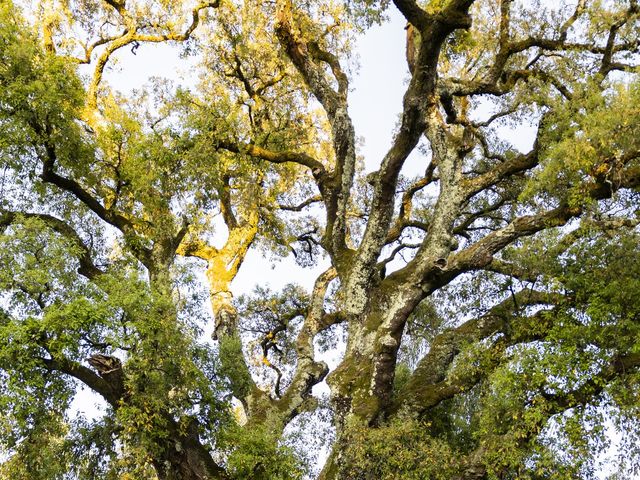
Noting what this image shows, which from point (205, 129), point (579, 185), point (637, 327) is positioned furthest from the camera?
point (205, 129)

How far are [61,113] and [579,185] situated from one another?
406 inches

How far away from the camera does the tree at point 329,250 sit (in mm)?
11641

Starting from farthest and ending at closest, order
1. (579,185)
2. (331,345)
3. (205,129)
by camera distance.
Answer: (331,345) < (205,129) < (579,185)

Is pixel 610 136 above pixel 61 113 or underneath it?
underneath

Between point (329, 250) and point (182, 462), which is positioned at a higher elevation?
point (329, 250)

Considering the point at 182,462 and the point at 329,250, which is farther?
the point at 329,250

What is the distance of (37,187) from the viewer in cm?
1474

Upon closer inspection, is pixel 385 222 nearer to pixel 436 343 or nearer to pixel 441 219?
pixel 441 219

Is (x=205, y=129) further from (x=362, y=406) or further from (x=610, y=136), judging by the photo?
(x=610, y=136)

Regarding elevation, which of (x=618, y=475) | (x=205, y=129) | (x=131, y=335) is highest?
(x=205, y=129)

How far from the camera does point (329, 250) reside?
51.5 ft

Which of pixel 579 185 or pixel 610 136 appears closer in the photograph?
pixel 610 136

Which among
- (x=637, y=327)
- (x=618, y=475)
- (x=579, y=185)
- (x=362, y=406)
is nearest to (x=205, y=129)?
(x=362, y=406)

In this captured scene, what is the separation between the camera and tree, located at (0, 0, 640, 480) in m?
11.6
